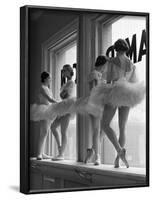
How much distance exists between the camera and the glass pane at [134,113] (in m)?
4.54

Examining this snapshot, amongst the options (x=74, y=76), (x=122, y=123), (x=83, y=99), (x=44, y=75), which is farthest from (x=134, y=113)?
(x=44, y=75)

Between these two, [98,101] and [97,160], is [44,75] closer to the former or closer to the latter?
[98,101]

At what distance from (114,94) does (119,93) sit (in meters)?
0.04

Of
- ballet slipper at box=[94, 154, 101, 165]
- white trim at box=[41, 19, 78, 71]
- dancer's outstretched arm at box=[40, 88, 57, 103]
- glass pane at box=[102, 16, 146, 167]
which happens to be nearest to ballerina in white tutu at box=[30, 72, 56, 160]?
dancer's outstretched arm at box=[40, 88, 57, 103]

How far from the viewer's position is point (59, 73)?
4.36 metres

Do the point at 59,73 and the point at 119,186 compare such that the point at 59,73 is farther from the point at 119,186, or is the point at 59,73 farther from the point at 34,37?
the point at 119,186

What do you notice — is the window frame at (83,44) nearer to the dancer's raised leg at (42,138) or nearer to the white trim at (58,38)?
the white trim at (58,38)

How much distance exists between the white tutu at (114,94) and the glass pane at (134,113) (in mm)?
99

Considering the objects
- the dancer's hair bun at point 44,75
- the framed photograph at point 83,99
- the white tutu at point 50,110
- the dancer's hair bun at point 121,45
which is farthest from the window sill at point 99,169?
the dancer's hair bun at point 121,45

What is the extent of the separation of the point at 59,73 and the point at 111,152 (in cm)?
72

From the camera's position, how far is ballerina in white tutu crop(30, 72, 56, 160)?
4.26m

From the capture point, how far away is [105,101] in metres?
4.50

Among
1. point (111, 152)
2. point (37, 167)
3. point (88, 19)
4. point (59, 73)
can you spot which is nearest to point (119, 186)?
point (111, 152)

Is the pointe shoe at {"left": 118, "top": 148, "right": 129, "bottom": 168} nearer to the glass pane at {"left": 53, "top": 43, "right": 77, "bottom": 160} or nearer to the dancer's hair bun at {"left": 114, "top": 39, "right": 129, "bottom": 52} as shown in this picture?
the glass pane at {"left": 53, "top": 43, "right": 77, "bottom": 160}
